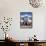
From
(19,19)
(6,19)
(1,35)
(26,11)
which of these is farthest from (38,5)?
(1,35)

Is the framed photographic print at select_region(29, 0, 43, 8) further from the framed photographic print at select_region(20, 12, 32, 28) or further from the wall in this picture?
the framed photographic print at select_region(20, 12, 32, 28)

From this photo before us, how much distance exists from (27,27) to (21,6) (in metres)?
0.74

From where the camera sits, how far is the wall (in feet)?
15.3

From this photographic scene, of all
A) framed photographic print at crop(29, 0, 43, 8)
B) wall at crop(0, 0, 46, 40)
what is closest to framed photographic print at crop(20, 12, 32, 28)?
wall at crop(0, 0, 46, 40)

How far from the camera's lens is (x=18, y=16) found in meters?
4.71

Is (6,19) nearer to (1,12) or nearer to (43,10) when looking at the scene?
(1,12)

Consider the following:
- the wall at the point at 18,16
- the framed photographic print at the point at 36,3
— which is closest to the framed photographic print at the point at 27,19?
the wall at the point at 18,16

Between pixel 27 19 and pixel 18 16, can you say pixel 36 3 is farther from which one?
pixel 18 16

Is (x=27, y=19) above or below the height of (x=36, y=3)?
below

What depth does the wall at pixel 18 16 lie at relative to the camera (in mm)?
4668

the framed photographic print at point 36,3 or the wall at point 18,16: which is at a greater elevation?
the framed photographic print at point 36,3

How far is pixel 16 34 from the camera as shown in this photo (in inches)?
185

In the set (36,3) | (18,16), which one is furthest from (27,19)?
(36,3)

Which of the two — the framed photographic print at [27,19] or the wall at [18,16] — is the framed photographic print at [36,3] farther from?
the framed photographic print at [27,19]
